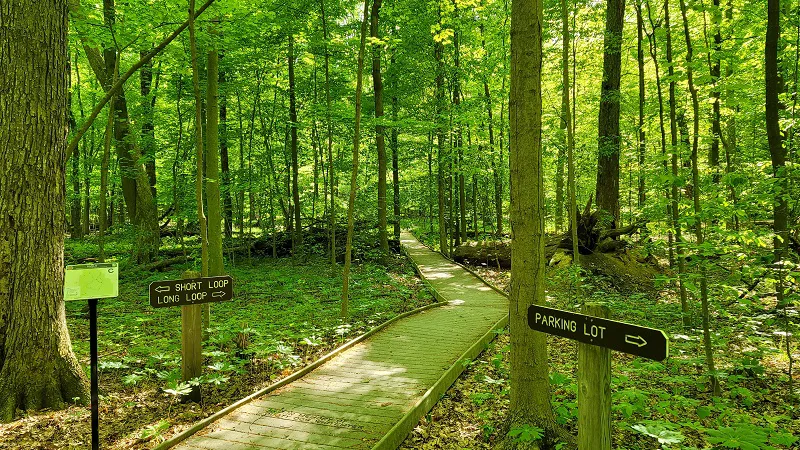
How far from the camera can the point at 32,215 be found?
4.54 meters

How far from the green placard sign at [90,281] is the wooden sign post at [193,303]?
3.22ft

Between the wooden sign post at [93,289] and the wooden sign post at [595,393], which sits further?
the wooden sign post at [93,289]

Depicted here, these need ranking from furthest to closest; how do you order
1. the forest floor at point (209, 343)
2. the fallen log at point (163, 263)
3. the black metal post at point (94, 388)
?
the fallen log at point (163, 263) < the forest floor at point (209, 343) < the black metal post at point (94, 388)

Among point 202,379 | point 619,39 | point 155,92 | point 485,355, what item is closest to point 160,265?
point 155,92

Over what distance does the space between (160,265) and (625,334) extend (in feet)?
55.0

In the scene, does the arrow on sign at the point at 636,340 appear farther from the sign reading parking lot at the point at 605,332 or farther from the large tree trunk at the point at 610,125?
the large tree trunk at the point at 610,125

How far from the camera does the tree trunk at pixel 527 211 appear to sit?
406 centimetres

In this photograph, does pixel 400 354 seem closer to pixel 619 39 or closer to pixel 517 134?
pixel 517 134

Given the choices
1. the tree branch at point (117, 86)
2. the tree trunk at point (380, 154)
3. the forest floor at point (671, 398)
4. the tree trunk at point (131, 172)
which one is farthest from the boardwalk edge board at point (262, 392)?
the tree trunk at point (131, 172)

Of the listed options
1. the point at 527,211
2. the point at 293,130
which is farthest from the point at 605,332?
the point at 293,130

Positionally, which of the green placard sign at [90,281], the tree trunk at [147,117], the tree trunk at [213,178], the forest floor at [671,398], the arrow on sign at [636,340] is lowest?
the forest floor at [671,398]

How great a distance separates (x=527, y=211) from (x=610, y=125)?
10791 millimetres

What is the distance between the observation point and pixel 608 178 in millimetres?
13086

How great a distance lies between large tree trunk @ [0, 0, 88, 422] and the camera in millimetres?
4414
